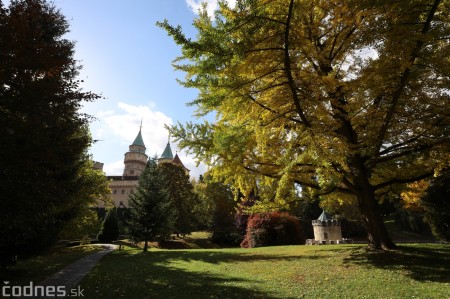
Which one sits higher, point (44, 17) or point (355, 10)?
point (44, 17)

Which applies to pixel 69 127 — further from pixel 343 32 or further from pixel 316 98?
pixel 343 32

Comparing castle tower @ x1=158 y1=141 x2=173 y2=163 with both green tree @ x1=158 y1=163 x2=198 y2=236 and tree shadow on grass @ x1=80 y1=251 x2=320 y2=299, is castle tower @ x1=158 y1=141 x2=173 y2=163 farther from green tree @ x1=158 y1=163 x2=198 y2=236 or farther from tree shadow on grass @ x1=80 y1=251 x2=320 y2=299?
tree shadow on grass @ x1=80 y1=251 x2=320 y2=299

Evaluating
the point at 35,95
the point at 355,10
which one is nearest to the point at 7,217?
the point at 35,95

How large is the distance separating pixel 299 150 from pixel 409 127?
3937 millimetres

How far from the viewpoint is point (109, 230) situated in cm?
3400

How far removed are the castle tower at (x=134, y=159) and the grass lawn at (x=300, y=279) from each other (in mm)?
69441

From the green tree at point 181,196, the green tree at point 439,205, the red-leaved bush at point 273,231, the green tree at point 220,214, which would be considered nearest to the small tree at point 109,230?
the green tree at point 181,196

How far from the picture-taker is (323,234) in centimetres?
2544

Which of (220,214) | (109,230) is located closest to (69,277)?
(109,230)

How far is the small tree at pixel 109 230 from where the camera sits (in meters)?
33.7

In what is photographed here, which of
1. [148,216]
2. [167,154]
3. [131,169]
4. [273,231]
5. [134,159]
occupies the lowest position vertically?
[273,231]

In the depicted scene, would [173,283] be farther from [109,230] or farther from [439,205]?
[109,230]

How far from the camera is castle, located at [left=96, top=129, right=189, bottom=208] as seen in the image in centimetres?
7031

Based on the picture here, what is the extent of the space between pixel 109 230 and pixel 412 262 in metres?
32.2
